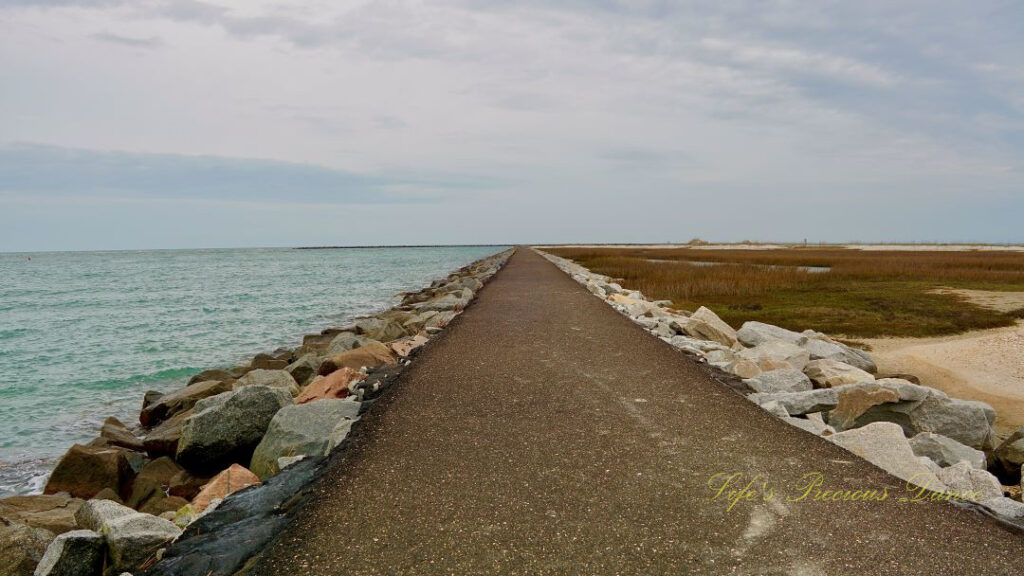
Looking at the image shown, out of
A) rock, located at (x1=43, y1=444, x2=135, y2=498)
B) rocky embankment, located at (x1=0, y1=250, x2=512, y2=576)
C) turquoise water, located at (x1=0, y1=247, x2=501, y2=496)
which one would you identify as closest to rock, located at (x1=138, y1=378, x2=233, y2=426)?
rocky embankment, located at (x1=0, y1=250, x2=512, y2=576)

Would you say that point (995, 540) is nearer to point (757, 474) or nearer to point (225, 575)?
point (757, 474)

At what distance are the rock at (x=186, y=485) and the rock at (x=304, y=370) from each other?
347cm

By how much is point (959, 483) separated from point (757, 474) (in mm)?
1664

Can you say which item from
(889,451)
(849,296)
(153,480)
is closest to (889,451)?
(889,451)

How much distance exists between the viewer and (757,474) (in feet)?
13.1

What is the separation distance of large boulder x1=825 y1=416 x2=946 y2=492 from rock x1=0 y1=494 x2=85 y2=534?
21.8 ft

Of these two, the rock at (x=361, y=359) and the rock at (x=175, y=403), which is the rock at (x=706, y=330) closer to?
the rock at (x=361, y=359)

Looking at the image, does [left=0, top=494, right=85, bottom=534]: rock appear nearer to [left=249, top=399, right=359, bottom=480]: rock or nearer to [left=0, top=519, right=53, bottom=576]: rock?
[left=0, top=519, right=53, bottom=576]: rock

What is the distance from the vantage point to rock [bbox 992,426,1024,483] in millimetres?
5652

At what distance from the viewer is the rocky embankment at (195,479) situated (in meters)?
3.67

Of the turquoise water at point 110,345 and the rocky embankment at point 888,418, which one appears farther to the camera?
the turquoise water at point 110,345

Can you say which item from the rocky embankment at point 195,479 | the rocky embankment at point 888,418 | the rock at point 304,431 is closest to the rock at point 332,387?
the rocky embankment at point 195,479

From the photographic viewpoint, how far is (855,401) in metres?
6.66

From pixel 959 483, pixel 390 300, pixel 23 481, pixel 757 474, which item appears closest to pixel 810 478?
pixel 757 474
